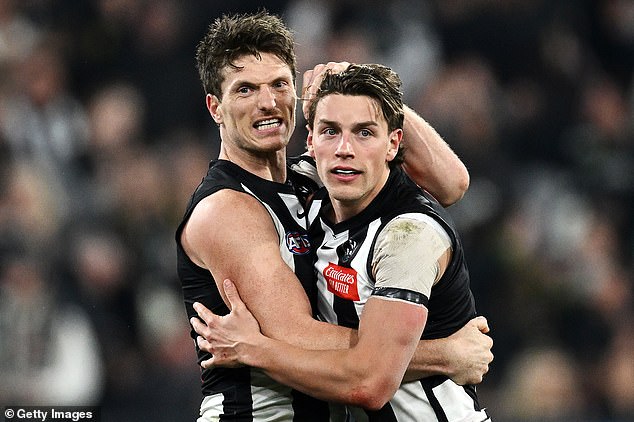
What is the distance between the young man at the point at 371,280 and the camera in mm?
3805

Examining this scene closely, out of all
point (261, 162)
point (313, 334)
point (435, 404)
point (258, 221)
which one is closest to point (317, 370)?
point (313, 334)

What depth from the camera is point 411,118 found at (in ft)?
14.7

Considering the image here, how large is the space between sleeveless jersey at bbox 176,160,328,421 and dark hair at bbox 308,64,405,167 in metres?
0.40

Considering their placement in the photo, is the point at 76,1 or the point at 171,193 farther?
the point at 76,1

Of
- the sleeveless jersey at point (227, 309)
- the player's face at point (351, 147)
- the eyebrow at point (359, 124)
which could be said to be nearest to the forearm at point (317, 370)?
the sleeveless jersey at point (227, 309)

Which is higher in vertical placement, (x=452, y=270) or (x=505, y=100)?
(x=505, y=100)

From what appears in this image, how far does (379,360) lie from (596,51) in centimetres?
663

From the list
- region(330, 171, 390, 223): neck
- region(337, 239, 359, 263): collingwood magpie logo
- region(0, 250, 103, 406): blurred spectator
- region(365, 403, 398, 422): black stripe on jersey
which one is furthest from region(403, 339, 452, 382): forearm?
region(0, 250, 103, 406): blurred spectator

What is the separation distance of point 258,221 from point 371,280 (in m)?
0.50

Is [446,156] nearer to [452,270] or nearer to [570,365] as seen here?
[452,270]

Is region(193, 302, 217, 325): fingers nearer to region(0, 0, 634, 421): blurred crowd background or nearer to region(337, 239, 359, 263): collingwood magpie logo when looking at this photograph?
region(337, 239, 359, 263): collingwood magpie logo

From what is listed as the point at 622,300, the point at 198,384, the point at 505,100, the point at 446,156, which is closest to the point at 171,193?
the point at 198,384

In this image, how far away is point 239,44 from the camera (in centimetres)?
→ 441

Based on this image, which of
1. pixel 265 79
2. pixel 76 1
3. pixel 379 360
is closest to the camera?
pixel 379 360
